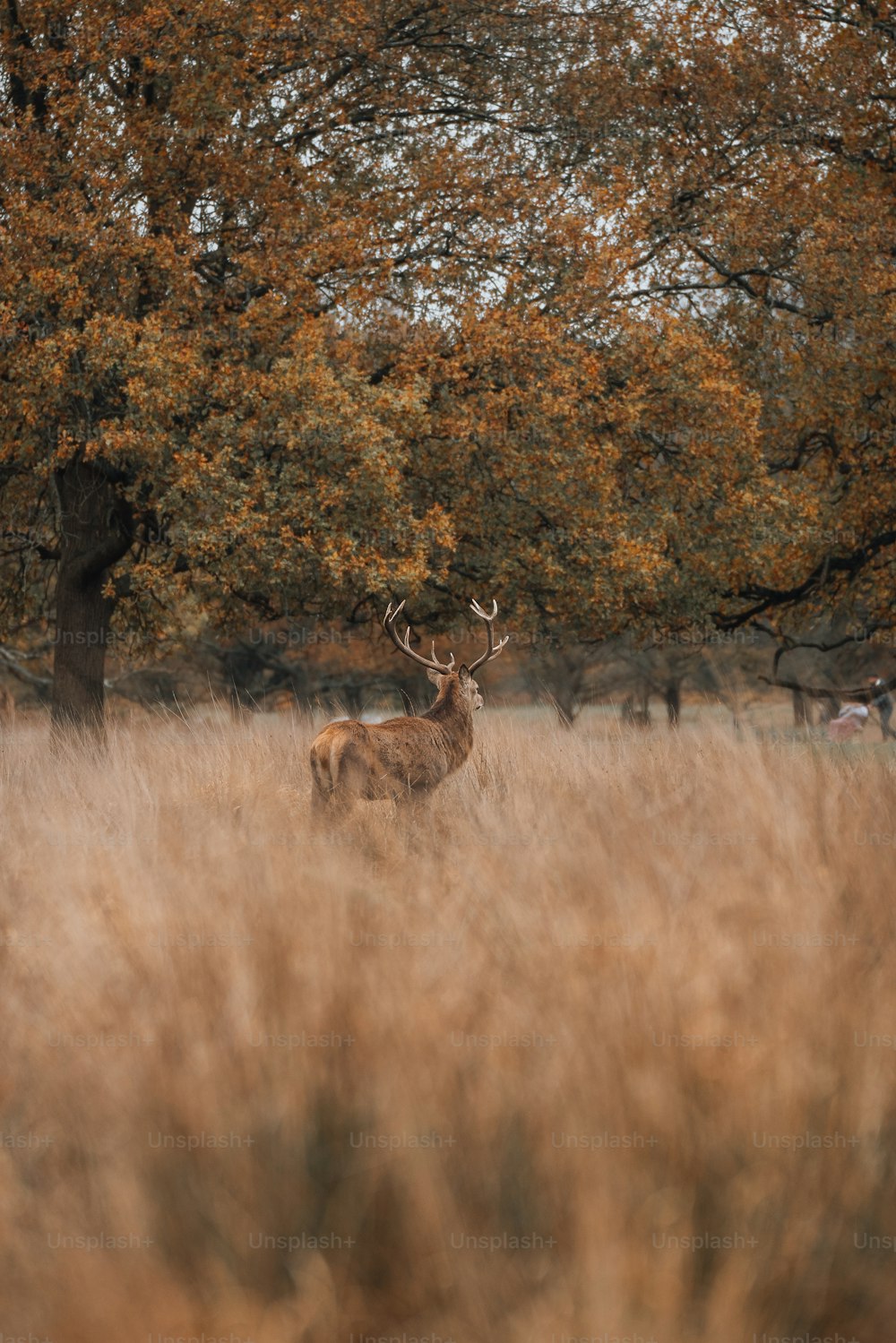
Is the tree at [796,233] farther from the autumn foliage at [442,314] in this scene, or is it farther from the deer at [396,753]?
the deer at [396,753]

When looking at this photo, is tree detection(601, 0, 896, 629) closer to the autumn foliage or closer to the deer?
the autumn foliage

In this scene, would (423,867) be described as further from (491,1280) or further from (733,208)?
(733,208)

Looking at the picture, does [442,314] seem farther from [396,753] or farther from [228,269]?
[396,753]

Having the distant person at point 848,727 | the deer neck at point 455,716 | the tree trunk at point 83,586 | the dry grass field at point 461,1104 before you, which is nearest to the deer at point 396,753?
the deer neck at point 455,716

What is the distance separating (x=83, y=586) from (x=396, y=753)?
9.49 metres

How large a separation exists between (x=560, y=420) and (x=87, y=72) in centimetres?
722

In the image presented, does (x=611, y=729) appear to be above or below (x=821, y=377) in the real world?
below

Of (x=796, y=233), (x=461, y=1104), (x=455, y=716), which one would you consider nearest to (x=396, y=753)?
(x=455, y=716)

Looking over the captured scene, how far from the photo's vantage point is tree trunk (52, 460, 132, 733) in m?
17.0

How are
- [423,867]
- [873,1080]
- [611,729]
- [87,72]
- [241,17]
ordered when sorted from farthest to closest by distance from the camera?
[87,72] < [241,17] < [611,729] < [423,867] < [873,1080]

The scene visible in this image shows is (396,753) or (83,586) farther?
(83,586)

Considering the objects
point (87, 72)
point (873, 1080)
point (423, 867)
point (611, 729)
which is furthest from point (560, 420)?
point (873, 1080)

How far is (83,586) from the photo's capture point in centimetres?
1741

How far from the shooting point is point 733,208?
17.7 meters
